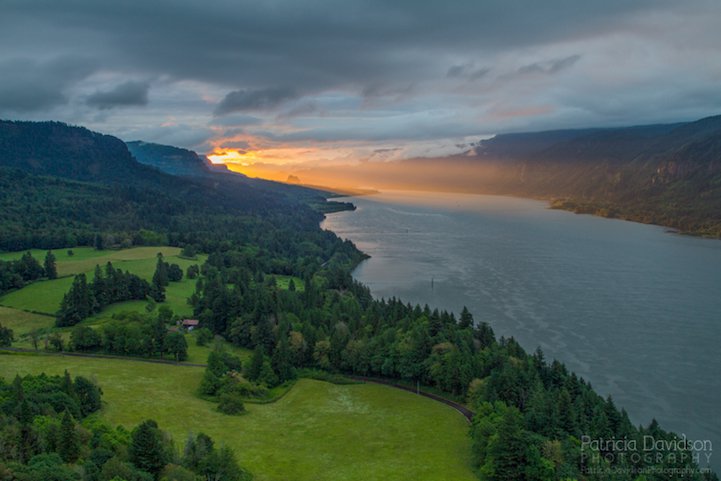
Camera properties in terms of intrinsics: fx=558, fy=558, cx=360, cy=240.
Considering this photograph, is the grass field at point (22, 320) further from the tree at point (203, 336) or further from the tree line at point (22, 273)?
the tree at point (203, 336)

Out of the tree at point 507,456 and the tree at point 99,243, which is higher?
the tree at point 99,243

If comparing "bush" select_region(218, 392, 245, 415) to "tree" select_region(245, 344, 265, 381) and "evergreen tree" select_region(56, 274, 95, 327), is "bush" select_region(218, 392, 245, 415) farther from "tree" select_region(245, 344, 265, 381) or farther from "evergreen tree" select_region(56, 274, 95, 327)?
"evergreen tree" select_region(56, 274, 95, 327)

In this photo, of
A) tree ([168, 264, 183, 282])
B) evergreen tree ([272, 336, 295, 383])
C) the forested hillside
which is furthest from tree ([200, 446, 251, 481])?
tree ([168, 264, 183, 282])

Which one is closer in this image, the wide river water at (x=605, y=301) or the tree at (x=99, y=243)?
the wide river water at (x=605, y=301)

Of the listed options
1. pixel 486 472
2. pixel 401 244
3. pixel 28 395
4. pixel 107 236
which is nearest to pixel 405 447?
pixel 486 472

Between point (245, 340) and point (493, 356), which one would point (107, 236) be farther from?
point (493, 356)

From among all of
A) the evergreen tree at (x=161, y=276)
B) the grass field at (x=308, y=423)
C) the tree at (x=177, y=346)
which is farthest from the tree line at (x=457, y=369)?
the tree at (x=177, y=346)

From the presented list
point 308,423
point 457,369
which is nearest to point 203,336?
point 308,423
